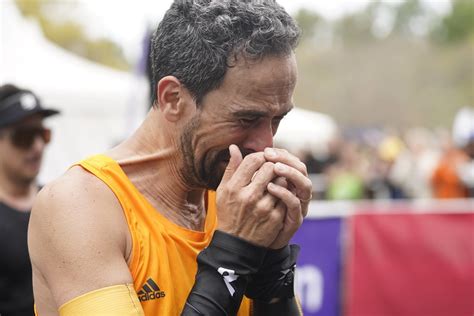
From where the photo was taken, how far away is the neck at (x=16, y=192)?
190 inches

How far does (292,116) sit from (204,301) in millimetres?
17673

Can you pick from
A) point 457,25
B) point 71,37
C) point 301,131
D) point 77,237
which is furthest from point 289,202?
point 457,25

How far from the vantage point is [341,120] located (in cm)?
5475

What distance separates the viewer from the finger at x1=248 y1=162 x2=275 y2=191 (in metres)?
2.24

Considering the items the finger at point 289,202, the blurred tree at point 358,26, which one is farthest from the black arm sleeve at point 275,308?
the blurred tree at point 358,26

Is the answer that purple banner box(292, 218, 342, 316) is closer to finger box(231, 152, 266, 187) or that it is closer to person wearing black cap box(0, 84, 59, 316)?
person wearing black cap box(0, 84, 59, 316)

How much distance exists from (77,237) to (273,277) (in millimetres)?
620

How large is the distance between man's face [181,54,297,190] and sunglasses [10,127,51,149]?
9.59 feet

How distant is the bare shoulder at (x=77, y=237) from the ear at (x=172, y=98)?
1.02 feet

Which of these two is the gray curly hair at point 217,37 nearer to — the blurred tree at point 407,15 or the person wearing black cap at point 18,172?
the person wearing black cap at point 18,172

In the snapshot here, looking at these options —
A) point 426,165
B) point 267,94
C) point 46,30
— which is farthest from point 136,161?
point 46,30

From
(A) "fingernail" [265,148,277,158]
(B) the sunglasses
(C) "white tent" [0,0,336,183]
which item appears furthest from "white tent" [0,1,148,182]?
(A) "fingernail" [265,148,277,158]

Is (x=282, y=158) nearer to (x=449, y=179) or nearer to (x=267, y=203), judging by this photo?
(x=267, y=203)

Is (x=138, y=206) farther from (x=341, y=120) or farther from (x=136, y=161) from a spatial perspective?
(x=341, y=120)
